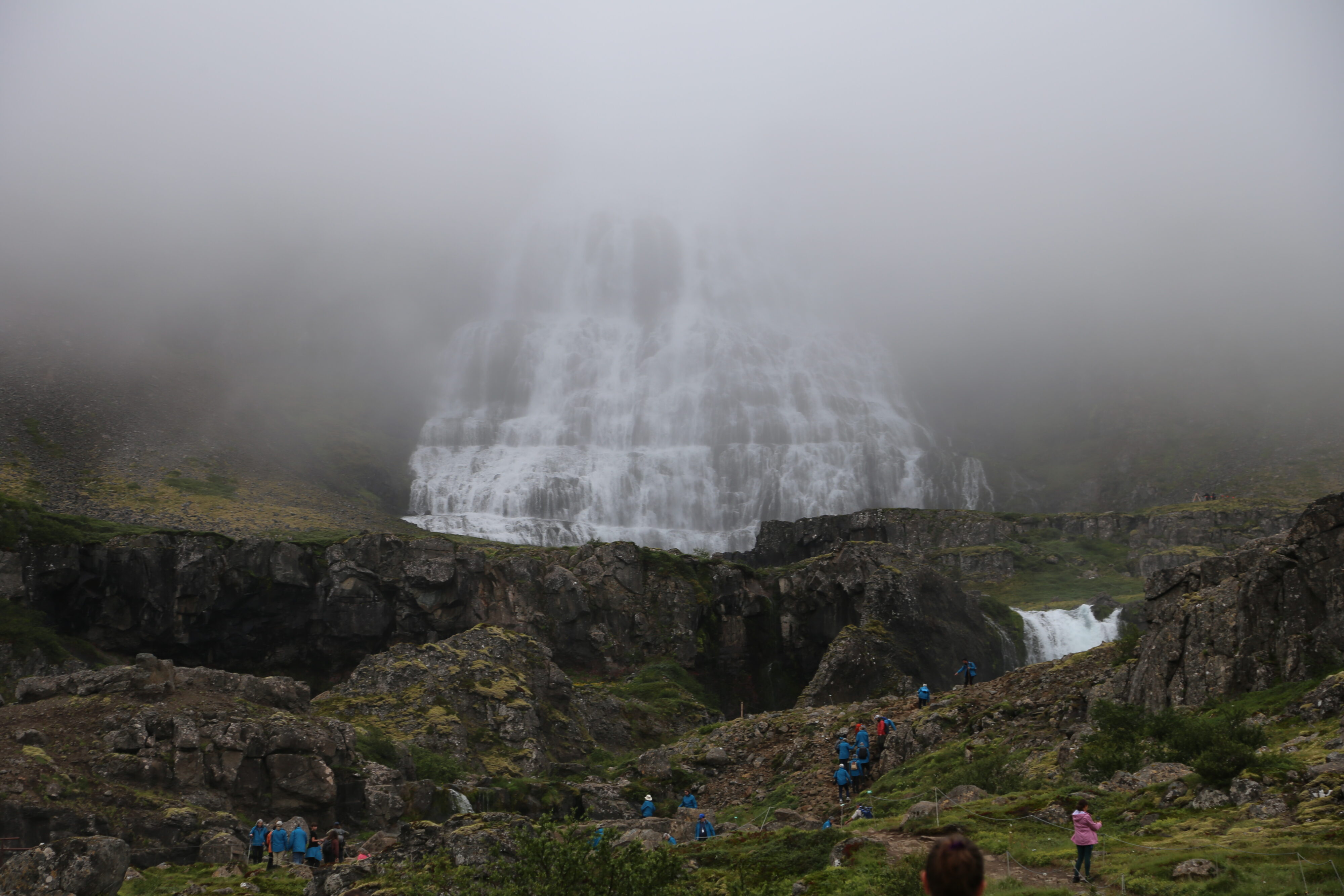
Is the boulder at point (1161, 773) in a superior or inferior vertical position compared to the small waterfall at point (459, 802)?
superior

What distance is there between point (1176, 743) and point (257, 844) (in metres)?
28.2

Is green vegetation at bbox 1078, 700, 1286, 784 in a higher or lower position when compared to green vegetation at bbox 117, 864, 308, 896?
higher

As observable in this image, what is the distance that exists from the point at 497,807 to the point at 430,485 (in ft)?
430

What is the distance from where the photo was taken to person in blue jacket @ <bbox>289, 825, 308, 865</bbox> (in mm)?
26375

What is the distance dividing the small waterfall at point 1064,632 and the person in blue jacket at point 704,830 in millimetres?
60594

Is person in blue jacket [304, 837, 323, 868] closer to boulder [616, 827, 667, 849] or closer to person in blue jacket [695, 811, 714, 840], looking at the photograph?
boulder [616, 827, 667, 849]

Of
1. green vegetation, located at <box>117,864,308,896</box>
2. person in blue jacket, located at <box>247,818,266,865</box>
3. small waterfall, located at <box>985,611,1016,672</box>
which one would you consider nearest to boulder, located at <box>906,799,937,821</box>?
green vegetation, located at <box>117,864,308,896</box>

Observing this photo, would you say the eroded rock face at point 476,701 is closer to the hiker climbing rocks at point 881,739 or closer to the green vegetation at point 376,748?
the green vegetation at point 376,748

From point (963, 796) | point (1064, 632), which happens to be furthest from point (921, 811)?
point (1064, 632)

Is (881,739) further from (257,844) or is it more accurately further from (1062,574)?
(1062,574)

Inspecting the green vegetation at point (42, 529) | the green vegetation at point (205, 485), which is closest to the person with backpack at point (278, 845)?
the green vegetation at point (42, 529)

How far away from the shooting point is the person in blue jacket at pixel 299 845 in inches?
1038

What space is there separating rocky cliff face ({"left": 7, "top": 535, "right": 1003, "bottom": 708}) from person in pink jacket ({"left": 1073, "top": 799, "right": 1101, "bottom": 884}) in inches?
2299

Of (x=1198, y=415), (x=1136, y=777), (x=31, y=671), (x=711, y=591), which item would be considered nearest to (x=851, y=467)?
(x=1198, y=415)
